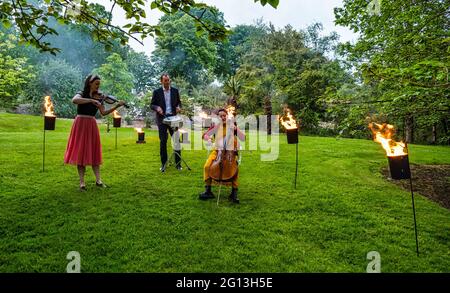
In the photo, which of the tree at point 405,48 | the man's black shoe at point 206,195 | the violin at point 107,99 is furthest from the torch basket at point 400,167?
the violin at point 107,99

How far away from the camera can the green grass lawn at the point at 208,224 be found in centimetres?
344

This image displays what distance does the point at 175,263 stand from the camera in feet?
11.0

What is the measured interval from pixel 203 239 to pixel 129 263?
100cm

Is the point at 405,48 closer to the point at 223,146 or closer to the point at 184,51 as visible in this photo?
the point at 223,146

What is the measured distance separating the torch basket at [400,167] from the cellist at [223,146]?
2516 mm

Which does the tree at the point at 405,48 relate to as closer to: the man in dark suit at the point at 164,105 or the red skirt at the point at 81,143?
the man in dark suit at the point at 164,105

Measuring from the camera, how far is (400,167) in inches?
146

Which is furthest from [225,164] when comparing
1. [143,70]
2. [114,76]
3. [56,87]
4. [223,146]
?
[143,70]

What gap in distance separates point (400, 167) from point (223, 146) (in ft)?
9.01

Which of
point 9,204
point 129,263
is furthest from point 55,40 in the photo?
point 129,263

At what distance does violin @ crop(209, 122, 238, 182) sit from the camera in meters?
5.37

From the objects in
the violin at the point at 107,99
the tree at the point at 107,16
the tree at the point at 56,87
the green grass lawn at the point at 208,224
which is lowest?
the green grass lawn at the point at 208,224
